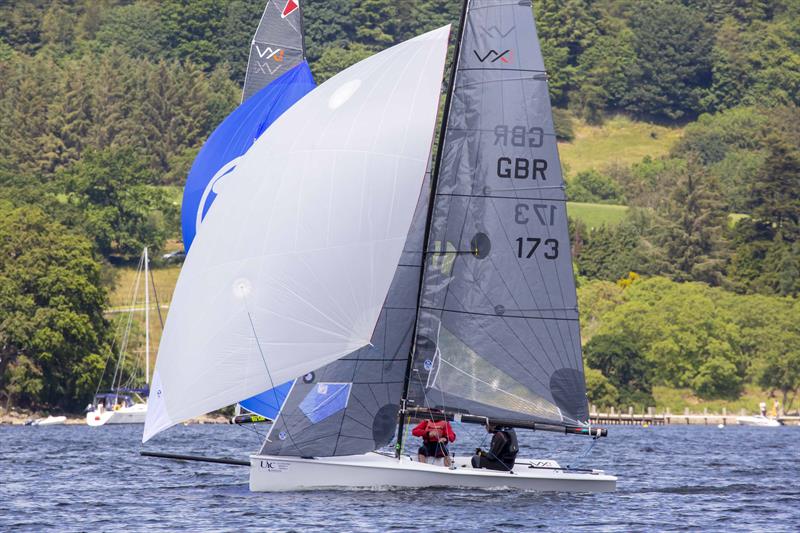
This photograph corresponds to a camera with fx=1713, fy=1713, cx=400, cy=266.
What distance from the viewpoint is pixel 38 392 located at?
77.0 m

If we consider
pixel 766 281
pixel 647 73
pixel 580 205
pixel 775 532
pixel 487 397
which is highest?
pixel 647 73

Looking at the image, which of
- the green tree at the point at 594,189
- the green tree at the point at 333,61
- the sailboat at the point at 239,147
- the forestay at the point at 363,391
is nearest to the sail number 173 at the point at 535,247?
the forestay at the point at 363,391

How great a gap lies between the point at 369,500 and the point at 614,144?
6639 inches

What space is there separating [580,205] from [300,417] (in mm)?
124773

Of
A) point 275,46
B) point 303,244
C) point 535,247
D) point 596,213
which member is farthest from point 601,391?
point 303,244

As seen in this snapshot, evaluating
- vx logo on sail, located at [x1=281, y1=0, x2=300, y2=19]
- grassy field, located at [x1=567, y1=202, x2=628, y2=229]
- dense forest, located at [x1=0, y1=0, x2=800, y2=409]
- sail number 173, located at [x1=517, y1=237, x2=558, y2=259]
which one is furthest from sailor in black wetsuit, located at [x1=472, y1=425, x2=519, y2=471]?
grassy field, located at [x1=567, y1=202, x2=628, y2=229]

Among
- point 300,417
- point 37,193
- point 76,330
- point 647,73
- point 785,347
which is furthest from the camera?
point 647,73

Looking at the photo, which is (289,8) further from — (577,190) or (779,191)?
(577,190)

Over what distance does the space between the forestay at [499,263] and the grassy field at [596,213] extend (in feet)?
369

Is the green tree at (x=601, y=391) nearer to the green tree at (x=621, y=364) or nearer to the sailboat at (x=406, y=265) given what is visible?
the green tree at (x=621, y=364)

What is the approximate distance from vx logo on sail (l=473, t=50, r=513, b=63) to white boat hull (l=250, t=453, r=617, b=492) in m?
6.74

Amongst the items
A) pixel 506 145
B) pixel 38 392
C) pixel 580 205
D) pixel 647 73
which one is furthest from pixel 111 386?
pixel 647 73

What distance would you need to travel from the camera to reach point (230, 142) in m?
33.0

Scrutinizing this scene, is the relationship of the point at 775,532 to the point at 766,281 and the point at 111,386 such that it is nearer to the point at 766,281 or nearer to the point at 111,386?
the point at 111,386
